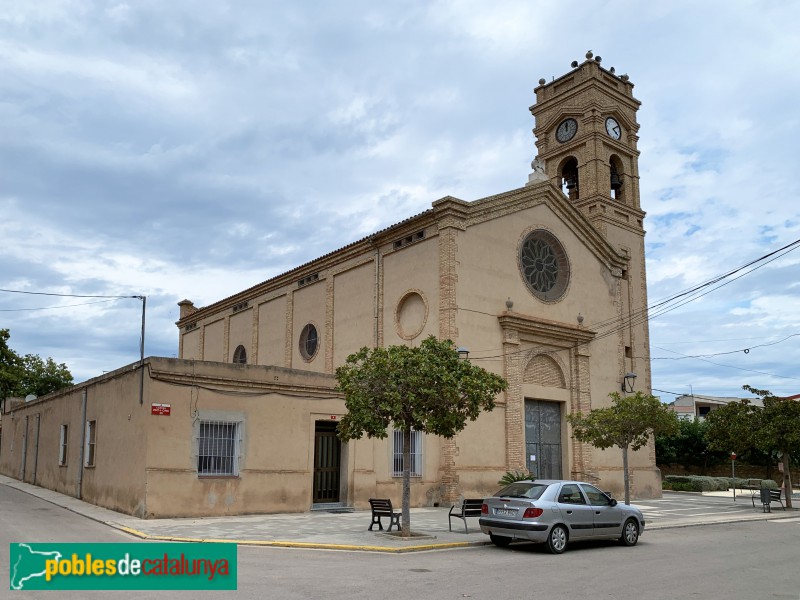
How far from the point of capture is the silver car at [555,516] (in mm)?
13367

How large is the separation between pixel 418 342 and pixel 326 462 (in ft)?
18.8

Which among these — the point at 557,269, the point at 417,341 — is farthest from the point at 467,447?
the point at 557,269

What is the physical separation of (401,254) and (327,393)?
7.38 m

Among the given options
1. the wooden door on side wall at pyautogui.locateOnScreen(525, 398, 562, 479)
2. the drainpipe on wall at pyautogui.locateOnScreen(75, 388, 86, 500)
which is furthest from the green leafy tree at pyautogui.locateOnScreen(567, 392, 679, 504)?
the drainpipe on wall at pyautogui.locateOnScreen(75, 388, 86, 500)

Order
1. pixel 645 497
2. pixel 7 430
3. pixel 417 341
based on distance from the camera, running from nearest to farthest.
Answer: pixel 417 341 < pixel 645 497 < pixel 7 430

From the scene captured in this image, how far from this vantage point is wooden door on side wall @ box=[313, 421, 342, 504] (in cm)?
2067

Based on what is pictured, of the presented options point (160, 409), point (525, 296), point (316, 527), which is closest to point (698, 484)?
point (525, 296)

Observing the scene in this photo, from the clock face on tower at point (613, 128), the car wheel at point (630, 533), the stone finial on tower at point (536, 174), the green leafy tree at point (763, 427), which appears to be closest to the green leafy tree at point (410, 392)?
the car wheel at point (630, 533)

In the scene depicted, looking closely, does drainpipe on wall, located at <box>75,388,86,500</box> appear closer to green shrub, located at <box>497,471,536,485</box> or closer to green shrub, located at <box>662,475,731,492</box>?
green shrub, located at <box>497,471,536,485</box>

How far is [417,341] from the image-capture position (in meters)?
25.0

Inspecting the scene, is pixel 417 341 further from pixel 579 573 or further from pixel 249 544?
pixel 579 573

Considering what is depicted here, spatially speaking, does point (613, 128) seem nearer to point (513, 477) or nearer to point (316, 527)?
point (513, 477)

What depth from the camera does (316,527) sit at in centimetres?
1614

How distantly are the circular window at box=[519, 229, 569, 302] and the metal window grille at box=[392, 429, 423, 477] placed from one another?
7.83 m
